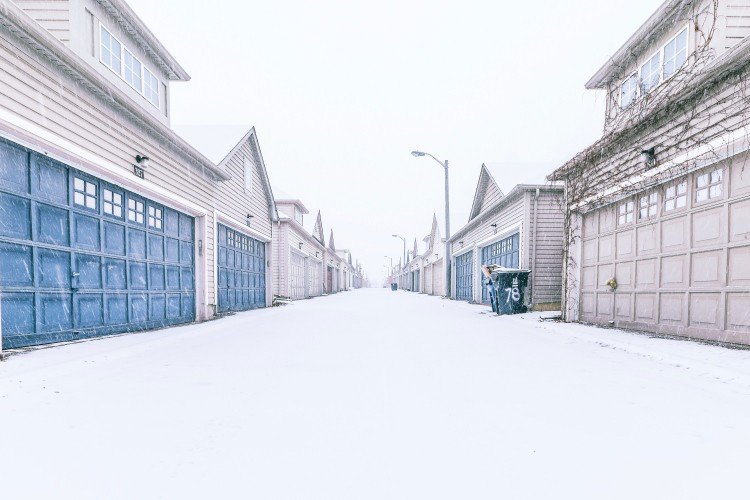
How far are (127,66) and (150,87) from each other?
848 millimetres

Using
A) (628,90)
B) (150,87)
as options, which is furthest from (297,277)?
(628,90)

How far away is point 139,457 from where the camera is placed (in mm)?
1892

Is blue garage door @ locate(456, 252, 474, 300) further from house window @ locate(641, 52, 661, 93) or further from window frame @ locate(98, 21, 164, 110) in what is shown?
window frame @ locate(98, 21, 164, 110)

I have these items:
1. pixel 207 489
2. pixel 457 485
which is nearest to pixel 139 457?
pixel 207 489

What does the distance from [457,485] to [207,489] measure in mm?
1174

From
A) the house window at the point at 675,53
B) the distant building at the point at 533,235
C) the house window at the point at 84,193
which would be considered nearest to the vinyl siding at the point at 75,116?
the house window at the point at 84,193

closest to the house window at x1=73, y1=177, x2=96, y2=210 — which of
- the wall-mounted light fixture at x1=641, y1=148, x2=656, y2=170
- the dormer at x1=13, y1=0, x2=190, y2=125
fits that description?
the dormer at x1=13, y1=0, x2=190, y2=125

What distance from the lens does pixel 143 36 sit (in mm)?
8047

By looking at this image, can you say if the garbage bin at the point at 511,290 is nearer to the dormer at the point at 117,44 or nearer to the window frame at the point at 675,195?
the window frame at the point at 675,195

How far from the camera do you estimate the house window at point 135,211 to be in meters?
6.56

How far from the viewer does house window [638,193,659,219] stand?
242 inches

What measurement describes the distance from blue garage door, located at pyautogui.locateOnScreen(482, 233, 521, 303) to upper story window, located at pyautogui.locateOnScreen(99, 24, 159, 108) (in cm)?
1150

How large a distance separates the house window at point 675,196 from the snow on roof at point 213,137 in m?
10.1

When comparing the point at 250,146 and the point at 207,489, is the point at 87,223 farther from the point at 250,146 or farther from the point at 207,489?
the point at 250,146
